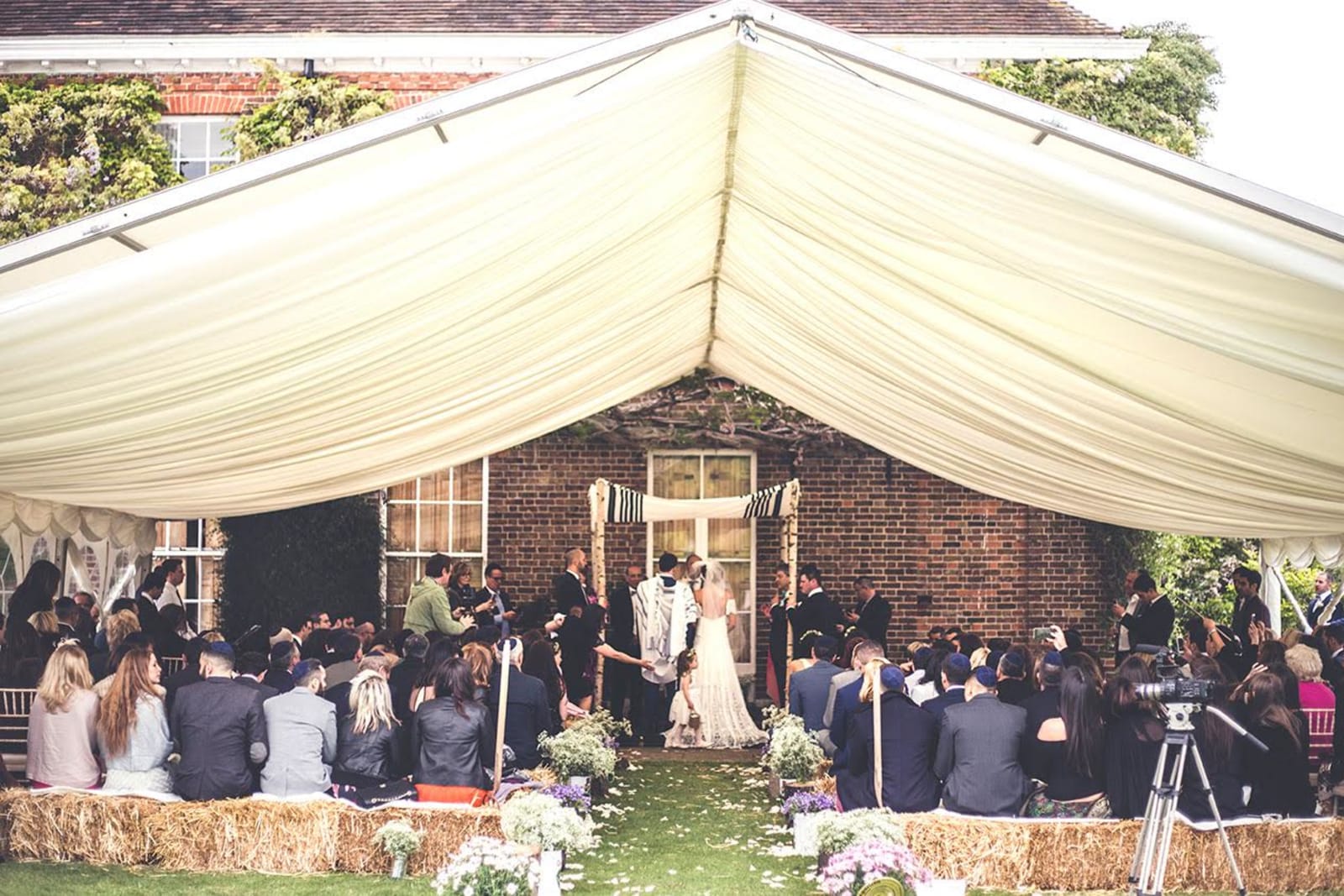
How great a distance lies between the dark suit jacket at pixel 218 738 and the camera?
7.86 metres

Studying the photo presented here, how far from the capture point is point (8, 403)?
6.76 metres

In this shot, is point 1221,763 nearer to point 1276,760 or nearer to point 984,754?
point 1276,760

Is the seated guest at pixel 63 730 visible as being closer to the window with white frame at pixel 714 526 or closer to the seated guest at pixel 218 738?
the seated guest at pixel 218 738

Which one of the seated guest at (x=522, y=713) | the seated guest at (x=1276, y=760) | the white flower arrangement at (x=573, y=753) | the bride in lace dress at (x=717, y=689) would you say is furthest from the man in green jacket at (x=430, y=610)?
the seated guest at (x=1276, y=760)

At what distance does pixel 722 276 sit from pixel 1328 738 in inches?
199

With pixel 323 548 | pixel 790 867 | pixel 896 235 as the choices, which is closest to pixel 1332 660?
pixel 790 867

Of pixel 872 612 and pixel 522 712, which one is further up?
pixel 872 612

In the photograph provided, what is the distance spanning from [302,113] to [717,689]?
7.81m

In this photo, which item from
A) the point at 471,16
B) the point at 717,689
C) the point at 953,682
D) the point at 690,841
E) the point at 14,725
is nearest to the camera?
the point at 953,682

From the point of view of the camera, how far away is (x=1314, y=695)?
33.5 ft

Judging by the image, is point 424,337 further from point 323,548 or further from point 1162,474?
point 323,548

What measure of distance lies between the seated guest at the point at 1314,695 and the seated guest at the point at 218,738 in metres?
6.63

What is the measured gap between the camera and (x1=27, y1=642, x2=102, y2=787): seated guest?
26.1ft

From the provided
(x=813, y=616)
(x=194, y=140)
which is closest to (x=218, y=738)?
(x=813, y=616)
